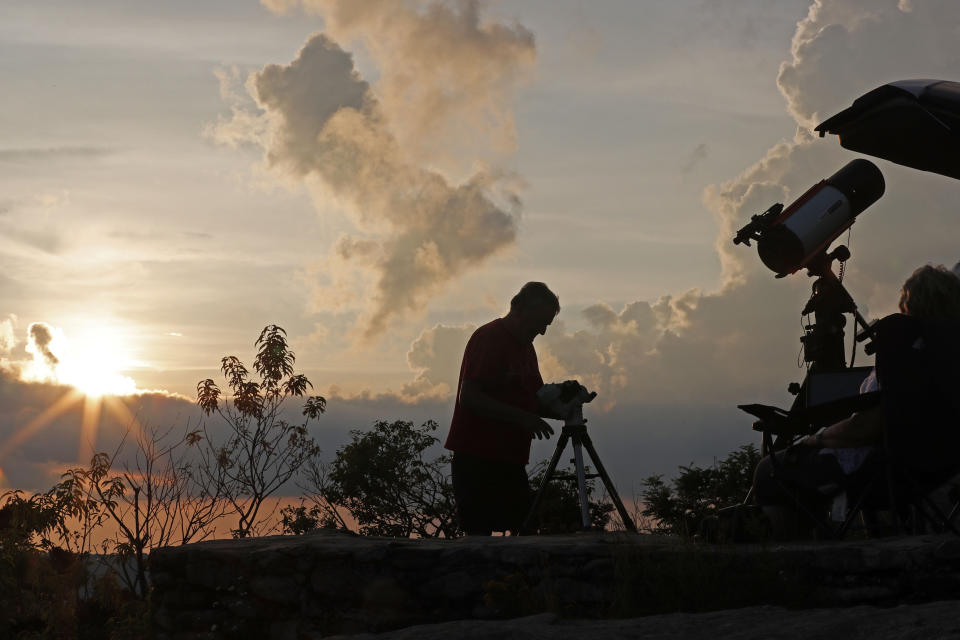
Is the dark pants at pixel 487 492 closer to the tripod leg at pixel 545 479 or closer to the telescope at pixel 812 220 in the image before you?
the tripod leg at pixel 545 479

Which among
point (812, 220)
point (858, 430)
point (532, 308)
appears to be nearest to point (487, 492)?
point (532, 308)

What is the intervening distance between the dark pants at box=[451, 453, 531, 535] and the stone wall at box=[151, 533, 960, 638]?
0.76 feet

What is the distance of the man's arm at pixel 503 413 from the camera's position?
5.30 m

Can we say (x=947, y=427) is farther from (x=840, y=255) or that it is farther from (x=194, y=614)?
(x=194, y=614)

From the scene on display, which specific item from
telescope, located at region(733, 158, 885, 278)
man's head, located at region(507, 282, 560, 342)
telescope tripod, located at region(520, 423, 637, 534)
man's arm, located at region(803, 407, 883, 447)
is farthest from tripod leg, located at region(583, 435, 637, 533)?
telescope, located at region(733, 158, 885, 278)

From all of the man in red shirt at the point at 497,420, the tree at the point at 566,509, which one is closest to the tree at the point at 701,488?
the tree at the point at 566,509

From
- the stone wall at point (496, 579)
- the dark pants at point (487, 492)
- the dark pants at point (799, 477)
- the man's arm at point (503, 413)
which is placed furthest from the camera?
the dark pants at point (487, 492)

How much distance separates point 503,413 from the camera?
530 centimetres

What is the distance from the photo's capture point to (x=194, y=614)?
5.98m

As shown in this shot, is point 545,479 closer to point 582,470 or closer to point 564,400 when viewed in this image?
point 582,470

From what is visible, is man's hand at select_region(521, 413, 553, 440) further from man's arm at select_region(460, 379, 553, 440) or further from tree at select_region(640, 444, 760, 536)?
tree at select_region(640, 444, 760, 536)

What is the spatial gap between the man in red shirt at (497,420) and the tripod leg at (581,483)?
0.27 meters

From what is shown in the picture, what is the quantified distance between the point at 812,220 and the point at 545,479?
126 inches

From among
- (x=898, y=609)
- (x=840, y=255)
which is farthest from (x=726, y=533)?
(x=840, y=255)
